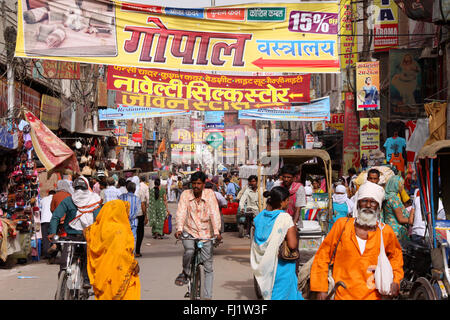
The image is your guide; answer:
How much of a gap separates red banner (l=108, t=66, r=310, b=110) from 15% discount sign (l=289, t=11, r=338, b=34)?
1.50 m

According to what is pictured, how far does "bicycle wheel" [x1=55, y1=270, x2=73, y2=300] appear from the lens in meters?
6.68

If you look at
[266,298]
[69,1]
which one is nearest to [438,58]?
[69,1]

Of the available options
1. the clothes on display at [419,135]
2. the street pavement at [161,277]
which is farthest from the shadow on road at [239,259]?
the clothes on display at [419,135]

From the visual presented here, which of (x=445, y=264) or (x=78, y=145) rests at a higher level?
(x=78, y=145)

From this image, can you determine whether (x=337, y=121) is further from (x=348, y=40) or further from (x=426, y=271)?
(x=426, y=271)

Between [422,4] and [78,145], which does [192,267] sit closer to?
[422,4]

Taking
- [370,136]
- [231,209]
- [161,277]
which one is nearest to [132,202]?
[161,277]

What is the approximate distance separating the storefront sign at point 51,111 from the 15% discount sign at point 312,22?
1285cm

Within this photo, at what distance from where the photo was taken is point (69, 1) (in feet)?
32.8

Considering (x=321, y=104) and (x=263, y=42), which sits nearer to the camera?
(x=263, y=42)

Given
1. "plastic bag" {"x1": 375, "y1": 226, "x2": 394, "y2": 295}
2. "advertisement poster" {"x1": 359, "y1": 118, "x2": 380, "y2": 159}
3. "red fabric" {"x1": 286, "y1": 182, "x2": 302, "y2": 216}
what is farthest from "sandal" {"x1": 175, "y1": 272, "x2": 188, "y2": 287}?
"advertisement poster" {"x1": 359, "y1": 118, "x2": 380, "y2": 159}

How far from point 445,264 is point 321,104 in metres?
14.1

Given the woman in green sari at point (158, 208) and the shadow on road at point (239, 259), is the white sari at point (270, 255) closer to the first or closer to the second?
the shadow on road at point (239, 259)

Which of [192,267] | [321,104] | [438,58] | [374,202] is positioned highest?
[438,58]
